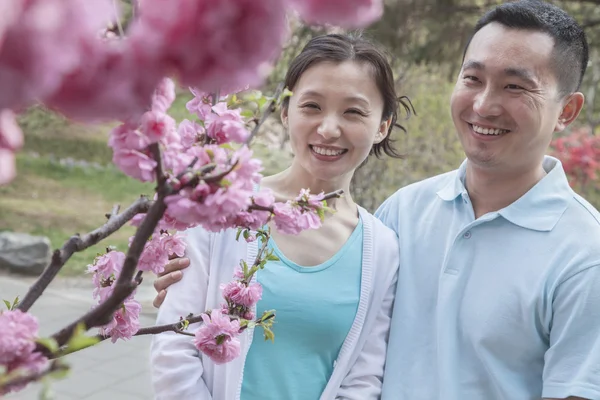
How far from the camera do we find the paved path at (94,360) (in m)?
4.02

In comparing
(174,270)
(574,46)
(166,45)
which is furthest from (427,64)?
(166,45)

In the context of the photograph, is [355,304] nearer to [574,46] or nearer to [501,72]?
[501,72]

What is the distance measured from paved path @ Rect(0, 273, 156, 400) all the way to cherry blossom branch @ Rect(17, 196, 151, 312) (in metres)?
2.63

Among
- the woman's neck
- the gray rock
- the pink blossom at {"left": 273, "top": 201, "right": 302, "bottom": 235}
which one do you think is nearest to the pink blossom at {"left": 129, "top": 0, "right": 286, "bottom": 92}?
the pink blossom at {"left": 273, "top": 201, "right": 302, "bottom": 235}

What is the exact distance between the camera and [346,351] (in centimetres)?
161

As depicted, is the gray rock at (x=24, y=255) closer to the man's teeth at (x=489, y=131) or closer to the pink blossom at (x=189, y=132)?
the man's teeth at (x=489, y=131)

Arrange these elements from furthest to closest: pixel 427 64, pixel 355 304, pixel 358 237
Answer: pixel 427 64 → pixel 358 237 → pixel 355 304

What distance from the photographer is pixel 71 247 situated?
0.78 metres

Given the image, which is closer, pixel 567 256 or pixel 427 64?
pixel 567 256

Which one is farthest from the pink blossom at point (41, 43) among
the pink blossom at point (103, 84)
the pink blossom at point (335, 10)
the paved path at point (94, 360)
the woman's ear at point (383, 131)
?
the paved path at point (94, 360)

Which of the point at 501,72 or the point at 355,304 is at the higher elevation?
the point at 501,72

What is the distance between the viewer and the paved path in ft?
13.2

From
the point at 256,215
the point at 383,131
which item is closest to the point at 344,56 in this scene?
the point at 383,131

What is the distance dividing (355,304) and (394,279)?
157mm
